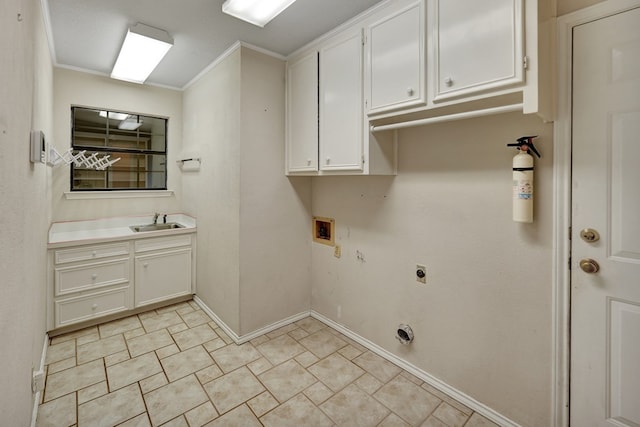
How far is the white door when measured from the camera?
1369 mm

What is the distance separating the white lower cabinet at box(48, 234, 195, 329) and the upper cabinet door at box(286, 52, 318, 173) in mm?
1706

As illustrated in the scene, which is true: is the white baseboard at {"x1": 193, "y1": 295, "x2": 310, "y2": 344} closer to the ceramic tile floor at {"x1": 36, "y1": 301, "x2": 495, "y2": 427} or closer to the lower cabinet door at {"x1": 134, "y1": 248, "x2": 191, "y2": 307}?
the ceramic tile floor at {"x1": 36, "y1": 301, "x2": 495, "y2": 427}

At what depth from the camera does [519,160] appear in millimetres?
1579

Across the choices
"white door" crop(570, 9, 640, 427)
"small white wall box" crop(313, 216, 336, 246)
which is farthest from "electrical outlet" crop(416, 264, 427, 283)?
"small white wall box" crop(313, 216, 336, 246)

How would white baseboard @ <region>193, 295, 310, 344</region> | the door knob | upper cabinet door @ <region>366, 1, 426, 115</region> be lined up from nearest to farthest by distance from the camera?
1. the door knob
2. upper cabinet door @ <region>366, 1, 426, 115</region>
3. white baseboard @ <region>193, 295, 310, 344</region>

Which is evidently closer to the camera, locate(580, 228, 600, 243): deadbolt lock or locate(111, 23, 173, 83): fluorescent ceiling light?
locate(580, 228, 600, 243): deadbolt lock

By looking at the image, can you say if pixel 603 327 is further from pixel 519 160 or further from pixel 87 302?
pixel 87 302

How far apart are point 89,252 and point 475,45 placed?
3538 millimetres

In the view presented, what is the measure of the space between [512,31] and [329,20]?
52.4 inches

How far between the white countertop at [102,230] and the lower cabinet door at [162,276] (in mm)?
248

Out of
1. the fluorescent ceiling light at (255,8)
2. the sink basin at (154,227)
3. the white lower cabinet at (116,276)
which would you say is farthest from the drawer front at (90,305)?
the fluorescent ceiling light at (255,8)

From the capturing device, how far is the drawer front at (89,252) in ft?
9.12

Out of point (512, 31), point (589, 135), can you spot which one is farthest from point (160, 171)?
point (589, 135)

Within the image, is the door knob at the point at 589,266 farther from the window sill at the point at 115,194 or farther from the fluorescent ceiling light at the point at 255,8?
the window sill at the point at 115,194
